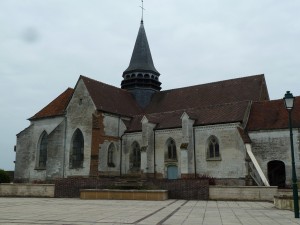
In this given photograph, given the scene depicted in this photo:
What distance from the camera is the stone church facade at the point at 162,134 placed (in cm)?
2728

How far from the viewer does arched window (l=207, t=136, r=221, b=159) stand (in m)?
28.5

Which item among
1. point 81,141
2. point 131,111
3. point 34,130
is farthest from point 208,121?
point 34,130

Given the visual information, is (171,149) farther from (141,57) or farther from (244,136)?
(141,57)

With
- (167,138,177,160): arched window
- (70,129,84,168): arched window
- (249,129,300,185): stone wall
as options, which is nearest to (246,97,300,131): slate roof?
(249,129,300,185): stone wall

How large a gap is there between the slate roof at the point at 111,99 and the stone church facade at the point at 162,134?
0.50 feet

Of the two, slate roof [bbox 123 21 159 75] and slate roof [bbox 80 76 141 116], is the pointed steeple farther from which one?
slate roof [bbox 80 76 141 116]

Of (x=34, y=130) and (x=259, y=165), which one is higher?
(x=34, y=130)

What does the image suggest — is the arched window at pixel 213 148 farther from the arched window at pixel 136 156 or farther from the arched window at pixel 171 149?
the arched window at pixel 136 156

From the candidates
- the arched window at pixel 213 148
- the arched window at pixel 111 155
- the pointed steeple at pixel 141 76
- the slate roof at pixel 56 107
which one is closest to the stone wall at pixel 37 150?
the slate roof at pixel 56 107

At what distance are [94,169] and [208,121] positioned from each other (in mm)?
11489

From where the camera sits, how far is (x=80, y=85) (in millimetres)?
33844

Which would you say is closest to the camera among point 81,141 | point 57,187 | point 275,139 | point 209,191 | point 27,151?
point 209,191

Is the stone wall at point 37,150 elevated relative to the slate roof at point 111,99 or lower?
lower

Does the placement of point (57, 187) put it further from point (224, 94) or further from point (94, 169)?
point (224, 94)
